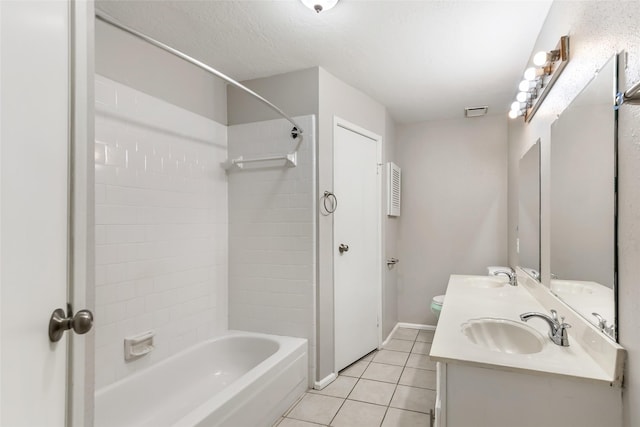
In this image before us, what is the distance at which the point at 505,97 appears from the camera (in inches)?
129

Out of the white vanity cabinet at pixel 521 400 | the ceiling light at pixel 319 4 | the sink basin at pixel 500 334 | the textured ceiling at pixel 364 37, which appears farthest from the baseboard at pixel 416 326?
the ceiling light at pixel 319 4

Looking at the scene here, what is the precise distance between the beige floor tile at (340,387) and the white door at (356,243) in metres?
0.12

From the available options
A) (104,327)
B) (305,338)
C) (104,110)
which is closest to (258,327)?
(305,338)

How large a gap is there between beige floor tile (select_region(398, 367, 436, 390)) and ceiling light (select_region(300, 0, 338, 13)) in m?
2.61

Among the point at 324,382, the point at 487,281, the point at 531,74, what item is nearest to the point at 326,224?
the point at 324,382

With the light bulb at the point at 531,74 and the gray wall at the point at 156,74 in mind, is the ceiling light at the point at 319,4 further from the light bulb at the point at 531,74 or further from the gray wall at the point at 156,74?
the light bulb at the point at 531,74

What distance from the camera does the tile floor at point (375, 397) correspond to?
7.16 feet

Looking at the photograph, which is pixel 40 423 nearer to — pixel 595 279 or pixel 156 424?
pixel 156 424

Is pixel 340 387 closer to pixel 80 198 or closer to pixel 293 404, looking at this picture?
pixel 293 404

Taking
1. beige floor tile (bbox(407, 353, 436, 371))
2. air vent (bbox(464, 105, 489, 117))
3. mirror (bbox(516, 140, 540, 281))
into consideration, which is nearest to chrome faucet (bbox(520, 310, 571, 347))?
mirror (bbox(516, 140, 540, 281))

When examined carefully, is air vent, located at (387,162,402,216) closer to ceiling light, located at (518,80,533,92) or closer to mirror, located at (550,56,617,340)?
ceiling light, located at (518,80,533,92)

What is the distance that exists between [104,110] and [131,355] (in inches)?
55.2

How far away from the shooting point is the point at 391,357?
10.5 feet

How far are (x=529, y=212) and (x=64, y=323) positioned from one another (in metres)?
2.78
